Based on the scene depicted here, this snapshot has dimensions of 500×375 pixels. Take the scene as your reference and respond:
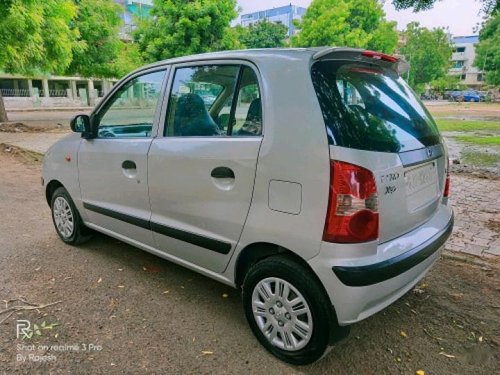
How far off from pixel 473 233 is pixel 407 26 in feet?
170

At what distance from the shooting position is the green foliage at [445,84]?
5471 cm

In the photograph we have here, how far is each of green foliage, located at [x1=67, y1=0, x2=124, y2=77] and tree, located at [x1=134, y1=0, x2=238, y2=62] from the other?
1496 mm

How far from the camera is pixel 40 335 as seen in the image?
2668 millimetres

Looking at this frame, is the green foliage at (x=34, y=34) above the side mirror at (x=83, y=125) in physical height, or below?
above

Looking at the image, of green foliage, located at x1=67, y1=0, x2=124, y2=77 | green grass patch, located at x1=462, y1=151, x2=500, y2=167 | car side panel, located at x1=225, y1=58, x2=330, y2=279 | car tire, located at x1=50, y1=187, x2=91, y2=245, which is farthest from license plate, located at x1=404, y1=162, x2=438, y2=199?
green foliage, located at x1=67, y1=0, x2=124, y2=77

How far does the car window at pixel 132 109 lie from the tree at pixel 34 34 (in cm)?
560

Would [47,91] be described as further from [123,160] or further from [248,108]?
[248,108]

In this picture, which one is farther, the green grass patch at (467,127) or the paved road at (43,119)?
the paved road at (43,119)

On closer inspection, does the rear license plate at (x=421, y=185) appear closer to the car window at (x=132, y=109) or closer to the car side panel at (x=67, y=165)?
the car window at (x=132, y=109)

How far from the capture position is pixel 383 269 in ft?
6.92

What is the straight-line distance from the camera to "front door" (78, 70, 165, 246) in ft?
10.3

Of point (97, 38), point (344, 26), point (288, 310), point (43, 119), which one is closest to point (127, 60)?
point (97, 38)

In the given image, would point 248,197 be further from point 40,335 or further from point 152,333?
point 40,335

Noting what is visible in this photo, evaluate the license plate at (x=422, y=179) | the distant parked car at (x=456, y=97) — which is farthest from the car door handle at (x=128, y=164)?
the distant parked car at (x=456, y=97)
